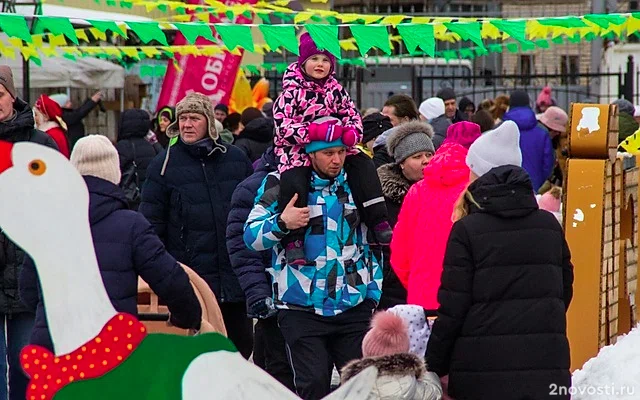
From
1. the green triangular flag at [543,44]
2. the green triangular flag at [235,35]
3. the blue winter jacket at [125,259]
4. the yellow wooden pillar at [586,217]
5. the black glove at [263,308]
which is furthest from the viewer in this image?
the green triangular flag at [543,44]

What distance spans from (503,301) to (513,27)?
4.92 metres

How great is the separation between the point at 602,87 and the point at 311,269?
932 inches

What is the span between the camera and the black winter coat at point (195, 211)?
8031 millimetres

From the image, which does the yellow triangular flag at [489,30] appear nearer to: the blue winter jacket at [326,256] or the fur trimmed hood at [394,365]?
the blue winter jacket at [326,256]

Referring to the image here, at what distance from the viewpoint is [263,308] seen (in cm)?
720

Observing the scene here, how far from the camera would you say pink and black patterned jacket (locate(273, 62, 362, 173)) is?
693 centimetres

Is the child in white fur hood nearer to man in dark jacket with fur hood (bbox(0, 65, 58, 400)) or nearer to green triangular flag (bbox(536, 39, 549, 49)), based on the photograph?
man in dark jacket with fur hood (bbox(0, 65, 58, 400))

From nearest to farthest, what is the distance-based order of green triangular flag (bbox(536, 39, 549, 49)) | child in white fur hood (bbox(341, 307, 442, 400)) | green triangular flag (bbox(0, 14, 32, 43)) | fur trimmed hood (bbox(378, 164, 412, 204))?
child in white fur hood (bbox(341, 307, 442, 400)) → fur trimmed hood (bbox(378, 164, 412, 204)) → green triangular flag (bbox(0, 14, 32, 43)) → green triangular flag (bbox(536, 39, 549, 49))

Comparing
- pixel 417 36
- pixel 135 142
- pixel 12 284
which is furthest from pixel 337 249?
pixel 135 142

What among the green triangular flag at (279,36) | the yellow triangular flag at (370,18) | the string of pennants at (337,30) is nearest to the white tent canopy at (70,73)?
the yellow triangular flag at (370,18)

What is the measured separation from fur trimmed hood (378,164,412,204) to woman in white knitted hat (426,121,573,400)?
2.18m

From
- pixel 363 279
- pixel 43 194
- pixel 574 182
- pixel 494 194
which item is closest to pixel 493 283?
pixel 494 194

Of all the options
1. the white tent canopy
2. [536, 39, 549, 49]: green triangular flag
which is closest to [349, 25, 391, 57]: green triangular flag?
the white tent canopy

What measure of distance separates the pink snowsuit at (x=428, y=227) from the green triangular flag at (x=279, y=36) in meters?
3.03
